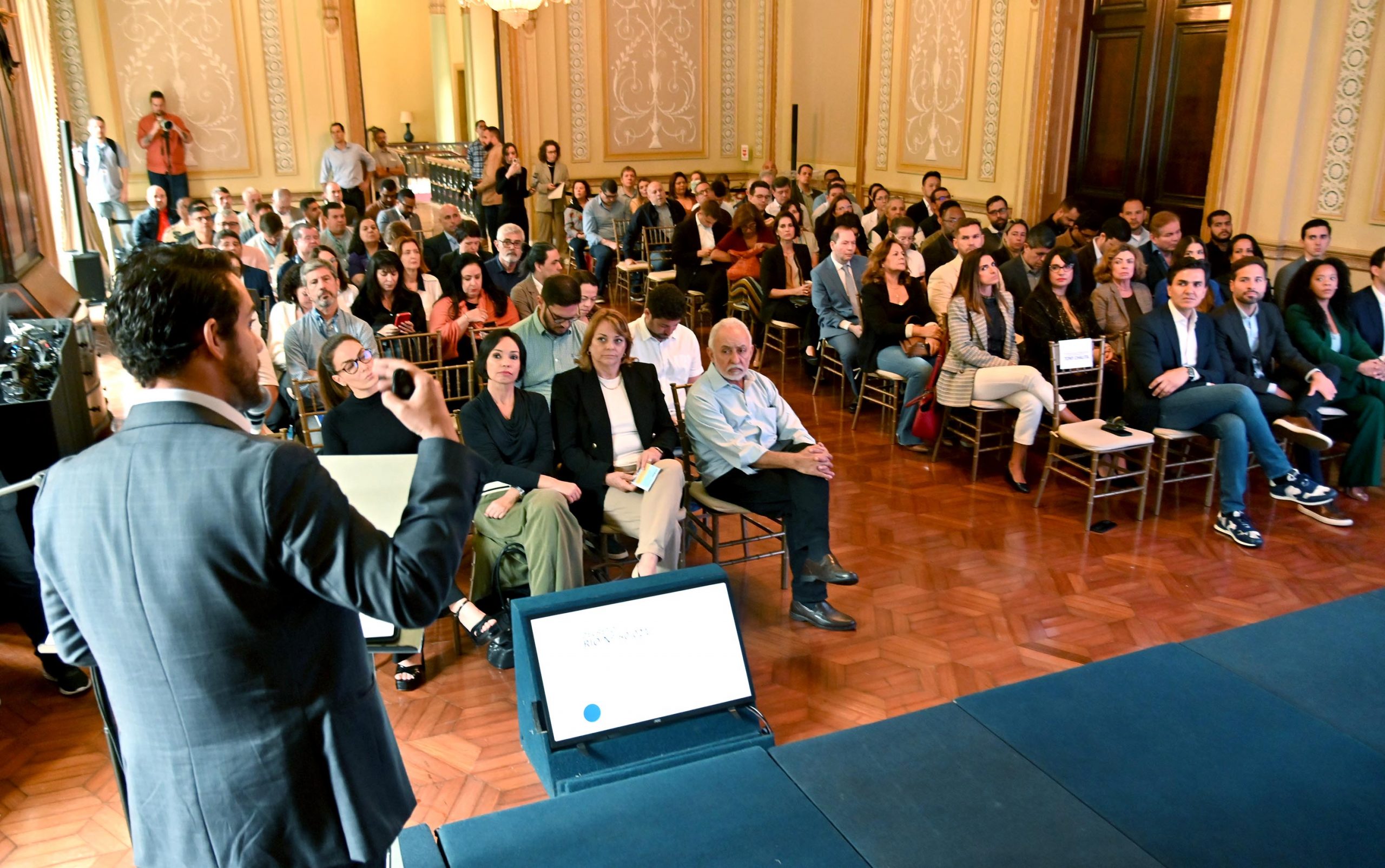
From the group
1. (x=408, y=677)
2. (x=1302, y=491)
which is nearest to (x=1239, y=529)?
(x=1302, y=491)

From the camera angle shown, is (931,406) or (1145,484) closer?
(1145,484)

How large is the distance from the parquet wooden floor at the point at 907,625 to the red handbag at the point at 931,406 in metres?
0.23

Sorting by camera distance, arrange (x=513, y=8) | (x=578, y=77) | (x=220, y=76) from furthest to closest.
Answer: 1. (x=578, y=77)
2. (x=220, y=76)
3. (x=513, y=8)

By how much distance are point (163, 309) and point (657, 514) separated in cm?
261

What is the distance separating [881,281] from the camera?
20.7 feet

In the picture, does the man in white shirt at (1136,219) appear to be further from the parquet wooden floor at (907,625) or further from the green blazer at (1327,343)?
the parquet wooden floor at (907,625)

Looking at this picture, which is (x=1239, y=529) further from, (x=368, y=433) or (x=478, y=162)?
(x=478, y=162)

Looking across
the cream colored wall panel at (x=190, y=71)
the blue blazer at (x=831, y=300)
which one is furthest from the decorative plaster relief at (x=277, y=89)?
the blue blazer at (x=831, y=300)

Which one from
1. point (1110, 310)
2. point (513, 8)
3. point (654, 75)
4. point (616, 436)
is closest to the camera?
point (616, 436)

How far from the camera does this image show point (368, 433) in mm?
3877

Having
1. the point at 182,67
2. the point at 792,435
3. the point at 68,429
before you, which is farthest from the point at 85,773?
the point at 182,67

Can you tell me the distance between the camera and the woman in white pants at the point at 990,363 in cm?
545

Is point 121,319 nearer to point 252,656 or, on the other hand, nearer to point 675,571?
point 252,656

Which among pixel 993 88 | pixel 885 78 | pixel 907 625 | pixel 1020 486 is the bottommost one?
pixel 907 625
